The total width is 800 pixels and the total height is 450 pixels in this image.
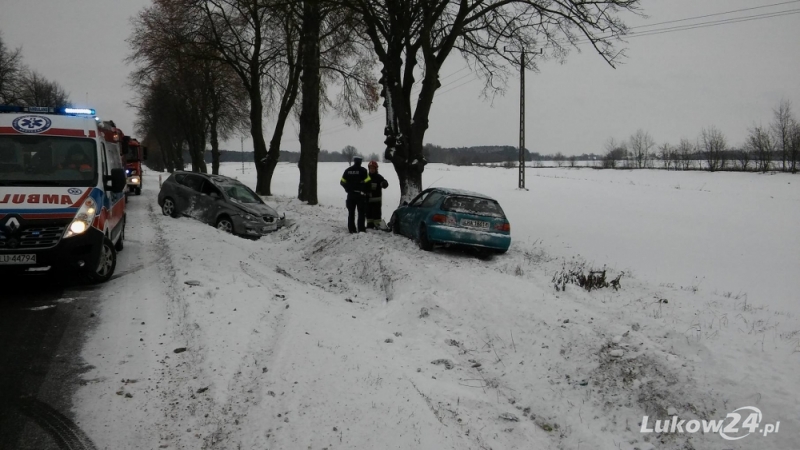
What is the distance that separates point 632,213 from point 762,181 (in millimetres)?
28688

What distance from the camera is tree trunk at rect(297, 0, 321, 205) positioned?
1753cm

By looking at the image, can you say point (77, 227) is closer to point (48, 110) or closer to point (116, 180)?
point (116, 180)

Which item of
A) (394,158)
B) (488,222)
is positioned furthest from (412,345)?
(394,158)

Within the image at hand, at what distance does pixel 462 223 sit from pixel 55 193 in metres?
6.95

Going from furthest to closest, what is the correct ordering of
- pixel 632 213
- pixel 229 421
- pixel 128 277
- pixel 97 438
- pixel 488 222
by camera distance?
pixel 632 213 < pixel 488 222 < pixel 128 277 < pixel 229 421 < pixel 97 438

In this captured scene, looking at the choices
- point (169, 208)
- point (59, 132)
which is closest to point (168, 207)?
point (169, 208)

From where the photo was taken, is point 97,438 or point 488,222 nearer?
point 97,438

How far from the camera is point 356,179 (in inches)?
447

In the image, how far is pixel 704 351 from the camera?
477 cm

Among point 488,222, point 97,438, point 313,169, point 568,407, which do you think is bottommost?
Answer: point 568,407

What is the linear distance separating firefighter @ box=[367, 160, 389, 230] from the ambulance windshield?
5842 mm

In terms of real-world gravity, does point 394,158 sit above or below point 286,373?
above

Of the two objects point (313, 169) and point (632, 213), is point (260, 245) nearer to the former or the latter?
point (313, 169)

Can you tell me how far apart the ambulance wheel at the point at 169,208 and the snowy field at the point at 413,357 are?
5.43 metres
